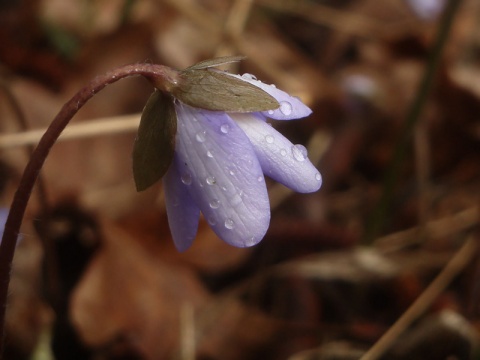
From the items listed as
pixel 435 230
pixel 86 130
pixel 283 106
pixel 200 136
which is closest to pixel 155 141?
pixel 200 136

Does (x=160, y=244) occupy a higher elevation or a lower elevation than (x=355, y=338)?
higher

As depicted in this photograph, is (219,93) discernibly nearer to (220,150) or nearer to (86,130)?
(220,150)

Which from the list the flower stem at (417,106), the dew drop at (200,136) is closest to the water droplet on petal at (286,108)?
the dew drop at (200,136)

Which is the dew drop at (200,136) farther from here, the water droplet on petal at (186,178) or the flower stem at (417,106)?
the flower stem at (417,106)

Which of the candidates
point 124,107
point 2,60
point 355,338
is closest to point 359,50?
point 124,107

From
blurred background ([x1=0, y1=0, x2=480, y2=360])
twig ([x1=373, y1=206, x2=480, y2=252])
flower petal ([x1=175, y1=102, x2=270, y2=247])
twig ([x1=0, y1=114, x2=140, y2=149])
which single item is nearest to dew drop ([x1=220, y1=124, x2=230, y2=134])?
flower petal ([x1=175, y1=102, x2=270, y2=247])

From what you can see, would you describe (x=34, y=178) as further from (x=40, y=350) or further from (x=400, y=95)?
(x=400, y=95)
